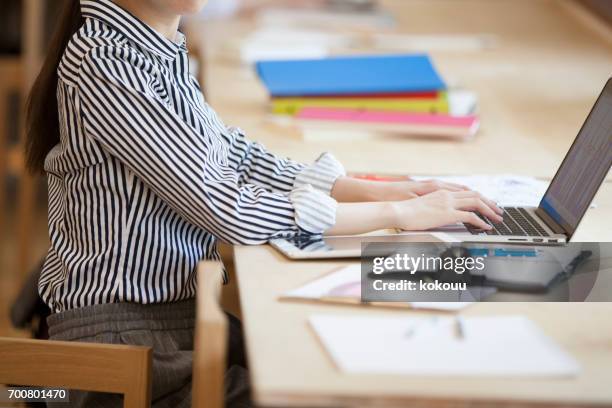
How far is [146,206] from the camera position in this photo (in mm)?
1441

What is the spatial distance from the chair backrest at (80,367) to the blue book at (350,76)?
105 centimetres

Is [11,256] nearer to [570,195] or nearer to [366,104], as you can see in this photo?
Answer: [366,104]

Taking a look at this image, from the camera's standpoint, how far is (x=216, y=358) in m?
1.06

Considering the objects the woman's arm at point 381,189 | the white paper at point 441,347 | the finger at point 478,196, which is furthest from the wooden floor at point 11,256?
the white paper at point 441,347

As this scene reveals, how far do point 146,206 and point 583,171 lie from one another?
606mm

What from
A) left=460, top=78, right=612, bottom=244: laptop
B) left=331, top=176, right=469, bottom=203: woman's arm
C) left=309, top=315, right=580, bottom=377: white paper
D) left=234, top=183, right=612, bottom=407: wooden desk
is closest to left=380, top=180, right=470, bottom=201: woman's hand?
left=331, top=176, right=469, bottom=203: woman's arm

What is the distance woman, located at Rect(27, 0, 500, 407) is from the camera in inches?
54.1

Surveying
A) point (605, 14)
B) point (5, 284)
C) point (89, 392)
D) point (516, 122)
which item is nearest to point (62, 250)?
point (89, 392)

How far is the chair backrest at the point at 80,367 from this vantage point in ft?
4.41

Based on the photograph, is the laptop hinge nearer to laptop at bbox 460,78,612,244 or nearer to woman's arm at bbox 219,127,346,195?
laptop at bbox 460,78,612,244

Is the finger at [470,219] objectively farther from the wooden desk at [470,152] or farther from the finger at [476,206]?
the wooden desk at [470,152]

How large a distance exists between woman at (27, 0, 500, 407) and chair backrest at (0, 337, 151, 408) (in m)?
0.06

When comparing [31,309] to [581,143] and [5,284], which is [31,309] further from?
[5,284]

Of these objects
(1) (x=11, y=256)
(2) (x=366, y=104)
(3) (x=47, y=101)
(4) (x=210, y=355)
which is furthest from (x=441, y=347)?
(1) (x=11, y=256)
